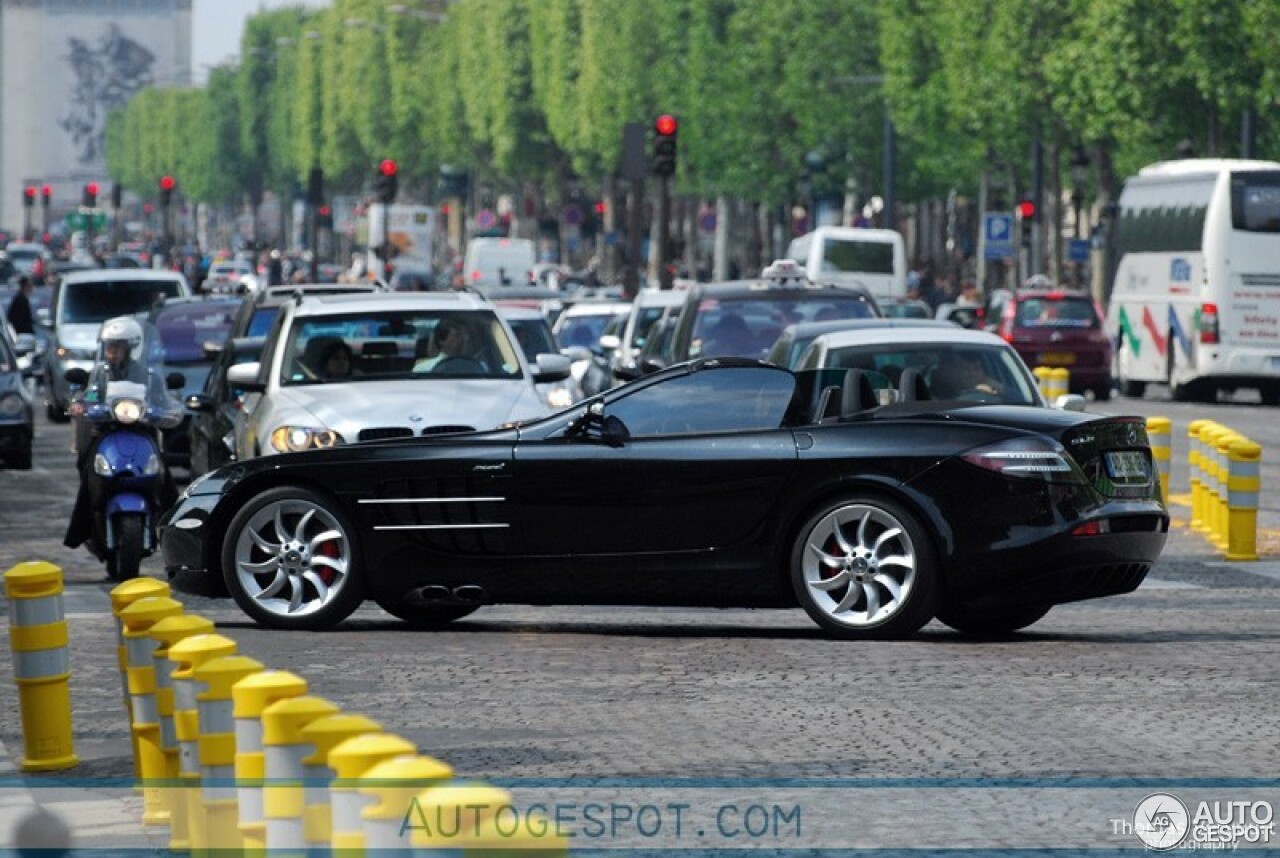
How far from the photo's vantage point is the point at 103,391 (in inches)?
702

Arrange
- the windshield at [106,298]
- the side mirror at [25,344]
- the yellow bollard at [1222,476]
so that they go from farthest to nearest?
1. the windshield at [106,298]
2. the side mirror at [25,344]
3. the yellow bollard at [1222,476]

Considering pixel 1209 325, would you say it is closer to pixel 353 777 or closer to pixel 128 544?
pixel 128 544

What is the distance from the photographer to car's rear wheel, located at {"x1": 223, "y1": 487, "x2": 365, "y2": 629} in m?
14.2

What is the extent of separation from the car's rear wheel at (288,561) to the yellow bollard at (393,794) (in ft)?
28.1

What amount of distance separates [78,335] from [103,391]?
2082 centimetres

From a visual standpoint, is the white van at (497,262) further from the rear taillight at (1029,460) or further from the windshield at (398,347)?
the rear taillight at (1029,460)

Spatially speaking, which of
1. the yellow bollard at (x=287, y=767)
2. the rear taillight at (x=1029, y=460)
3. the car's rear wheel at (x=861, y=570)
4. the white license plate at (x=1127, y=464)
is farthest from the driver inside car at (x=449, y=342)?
the yellow bollard at (x=287, y=767)

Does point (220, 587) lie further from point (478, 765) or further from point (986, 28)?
point (986, 28)

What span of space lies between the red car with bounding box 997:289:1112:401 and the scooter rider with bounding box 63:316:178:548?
28.3 meters

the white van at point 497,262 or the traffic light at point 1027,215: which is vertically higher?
the traffic light at point 1027,215

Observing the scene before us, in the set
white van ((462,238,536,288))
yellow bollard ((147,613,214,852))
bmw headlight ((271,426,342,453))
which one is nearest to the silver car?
bmw headlight ((271,426,342,453))

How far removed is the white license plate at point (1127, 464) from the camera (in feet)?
45.3

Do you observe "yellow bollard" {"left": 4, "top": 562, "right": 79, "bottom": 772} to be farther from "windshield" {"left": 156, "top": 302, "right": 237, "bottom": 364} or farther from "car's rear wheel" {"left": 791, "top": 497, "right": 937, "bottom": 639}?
"windshield" {"left": 156, "top": 302, "right": 237, "bottom": 364}

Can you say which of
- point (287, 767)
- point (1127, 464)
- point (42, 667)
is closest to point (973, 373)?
point (1127, 464)
